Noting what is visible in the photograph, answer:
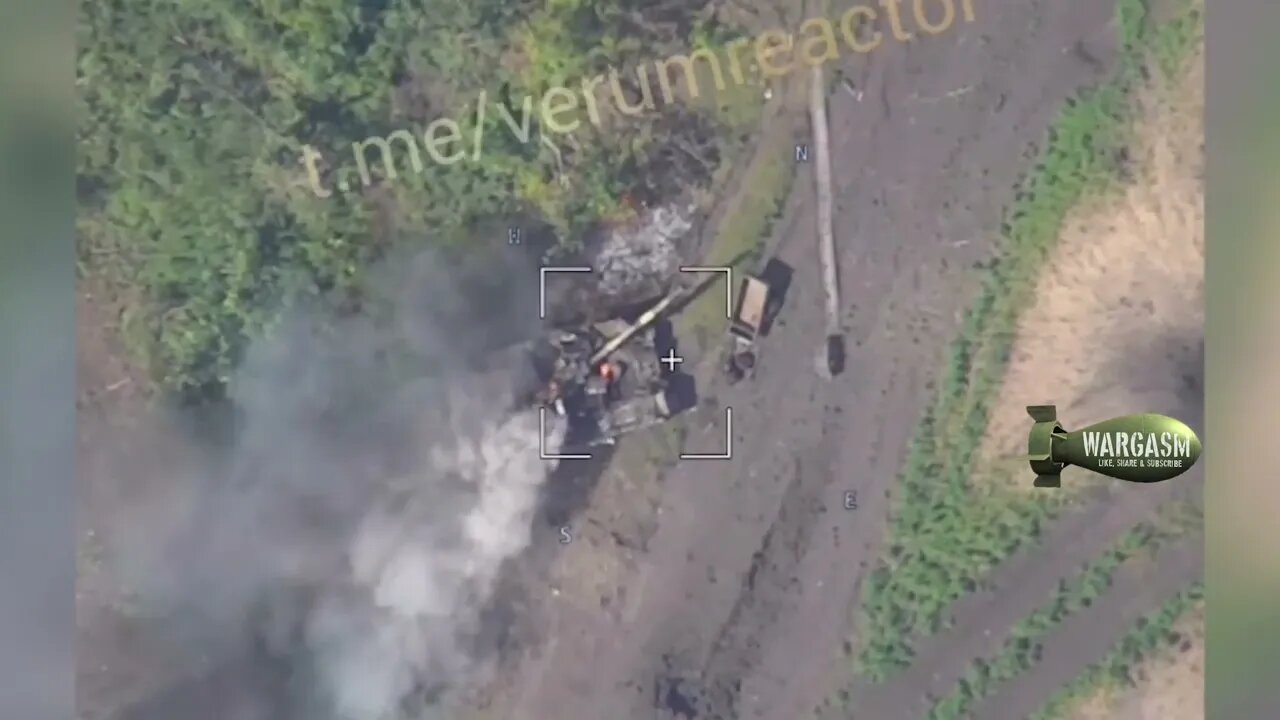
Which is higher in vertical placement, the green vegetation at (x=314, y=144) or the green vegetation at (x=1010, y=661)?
the green vegetation at (x=314, y=144)

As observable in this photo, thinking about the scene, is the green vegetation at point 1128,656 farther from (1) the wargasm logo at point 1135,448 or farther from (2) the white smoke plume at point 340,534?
(2) the white smoke plume at point 340,534

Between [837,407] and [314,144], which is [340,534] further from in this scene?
[837,407]

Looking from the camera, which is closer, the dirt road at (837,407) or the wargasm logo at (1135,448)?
the wargasm logo at (1135,448)

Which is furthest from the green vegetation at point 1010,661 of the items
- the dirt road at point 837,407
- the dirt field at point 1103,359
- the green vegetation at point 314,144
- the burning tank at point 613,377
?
the green vegetation at point 314,144

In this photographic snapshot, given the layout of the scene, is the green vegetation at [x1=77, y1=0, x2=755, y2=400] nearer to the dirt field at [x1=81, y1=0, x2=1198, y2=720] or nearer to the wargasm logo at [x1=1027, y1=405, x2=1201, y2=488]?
the dirt field at [x1=81, y1=0, x2=1198, y2=720]

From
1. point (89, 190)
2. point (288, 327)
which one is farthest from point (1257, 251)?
point (89, 190)

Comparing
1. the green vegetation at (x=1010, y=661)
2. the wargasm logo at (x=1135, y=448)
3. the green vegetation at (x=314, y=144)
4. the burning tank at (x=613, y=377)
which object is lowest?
the green vegetation at (x=1010, y=661)

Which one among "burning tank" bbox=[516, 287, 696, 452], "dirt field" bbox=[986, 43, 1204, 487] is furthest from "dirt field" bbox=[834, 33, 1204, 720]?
"burning tank" bbox=[516, 287, 696, 452]
